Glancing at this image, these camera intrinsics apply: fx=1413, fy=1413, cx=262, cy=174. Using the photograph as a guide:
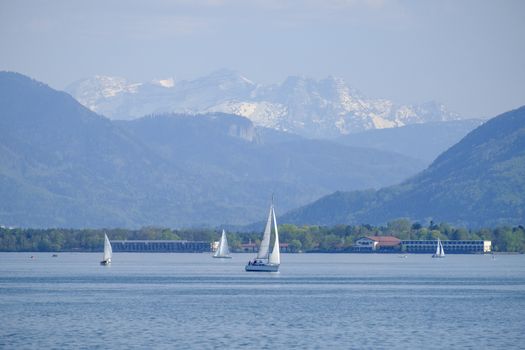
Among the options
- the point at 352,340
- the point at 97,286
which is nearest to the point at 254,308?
the point at 352,340

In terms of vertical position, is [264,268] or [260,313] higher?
[264,268]

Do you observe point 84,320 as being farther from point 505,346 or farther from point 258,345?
point 505,346

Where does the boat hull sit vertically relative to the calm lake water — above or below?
above

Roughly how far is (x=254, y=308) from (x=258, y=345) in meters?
30.4

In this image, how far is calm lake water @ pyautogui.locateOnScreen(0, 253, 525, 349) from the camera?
93250 mm

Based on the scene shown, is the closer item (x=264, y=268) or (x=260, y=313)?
(x=260, y=313)

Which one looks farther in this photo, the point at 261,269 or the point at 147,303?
the point at 261,269

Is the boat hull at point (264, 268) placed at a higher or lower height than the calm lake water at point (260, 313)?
higher

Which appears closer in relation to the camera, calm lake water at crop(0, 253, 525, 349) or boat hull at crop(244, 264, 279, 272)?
calm lake water at crop(0, 253, 525, 349)

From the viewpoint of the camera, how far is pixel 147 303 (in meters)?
126

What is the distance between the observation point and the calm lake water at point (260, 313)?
9325 centimetres

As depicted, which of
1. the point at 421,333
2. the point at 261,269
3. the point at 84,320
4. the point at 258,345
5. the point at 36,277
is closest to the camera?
the point at 258,345

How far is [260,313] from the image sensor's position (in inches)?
4523

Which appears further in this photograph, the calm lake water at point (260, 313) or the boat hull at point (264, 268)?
the boat hull at point (264, 268)
